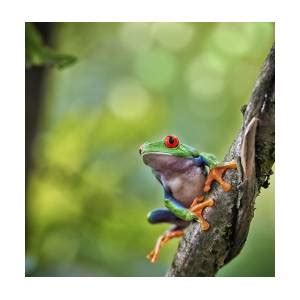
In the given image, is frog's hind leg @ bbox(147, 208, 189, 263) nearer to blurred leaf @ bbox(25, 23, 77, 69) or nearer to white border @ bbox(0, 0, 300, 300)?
white border @ bbox(0, 0, 300, 300)

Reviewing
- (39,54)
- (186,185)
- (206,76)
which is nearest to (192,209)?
(186,185)

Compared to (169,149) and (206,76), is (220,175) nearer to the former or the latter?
(169,149)

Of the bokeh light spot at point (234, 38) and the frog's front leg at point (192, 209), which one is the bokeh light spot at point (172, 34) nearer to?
the bokeh light spot at point (234, 38)

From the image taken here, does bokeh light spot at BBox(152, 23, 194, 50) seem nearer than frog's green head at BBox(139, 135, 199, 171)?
No

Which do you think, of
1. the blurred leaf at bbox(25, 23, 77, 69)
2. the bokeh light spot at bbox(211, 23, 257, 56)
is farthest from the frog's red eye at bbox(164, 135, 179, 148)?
the blurred leaf at bbox(25, 23, 77, 69)

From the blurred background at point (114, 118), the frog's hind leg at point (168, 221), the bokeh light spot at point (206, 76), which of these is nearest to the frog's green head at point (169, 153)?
the frog's hind leg at point (168, 221)

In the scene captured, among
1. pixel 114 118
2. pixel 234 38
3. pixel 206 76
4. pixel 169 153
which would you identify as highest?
pixel 234 38

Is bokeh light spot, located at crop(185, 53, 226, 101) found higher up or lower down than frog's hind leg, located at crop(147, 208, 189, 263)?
higher up
